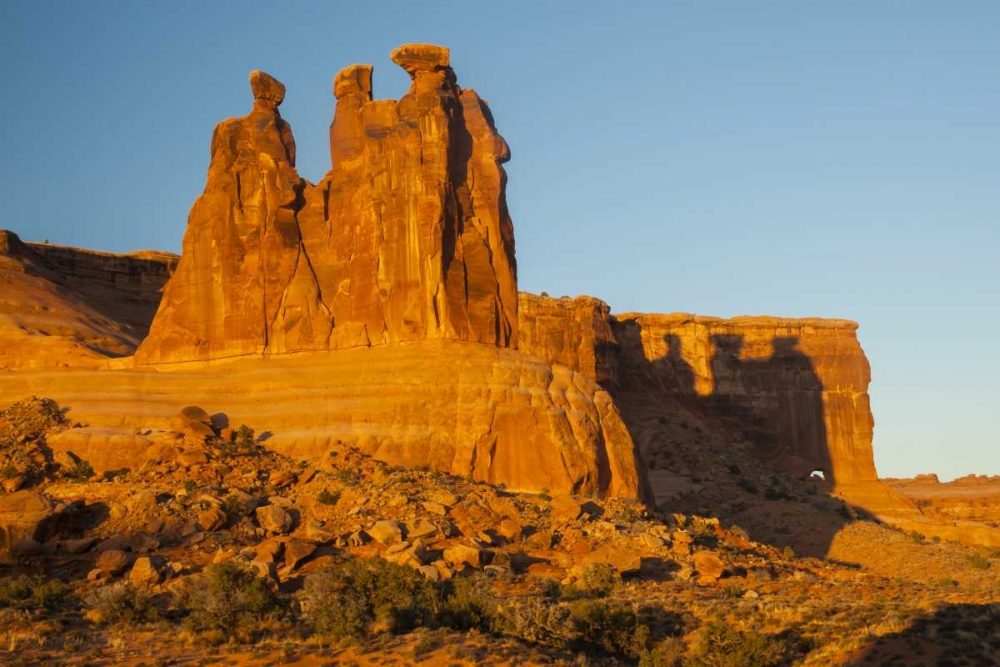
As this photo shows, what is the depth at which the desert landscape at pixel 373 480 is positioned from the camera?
3378cm

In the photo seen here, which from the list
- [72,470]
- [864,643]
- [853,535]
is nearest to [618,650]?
[864,643]

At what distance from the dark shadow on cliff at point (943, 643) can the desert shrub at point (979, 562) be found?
25.6 m

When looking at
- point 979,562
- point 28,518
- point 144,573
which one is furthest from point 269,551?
point 979,562

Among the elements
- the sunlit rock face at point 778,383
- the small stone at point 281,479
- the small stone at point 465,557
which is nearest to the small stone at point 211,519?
the small stone at point 281,479

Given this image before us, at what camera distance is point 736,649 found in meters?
32.8

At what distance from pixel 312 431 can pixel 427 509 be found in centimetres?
730

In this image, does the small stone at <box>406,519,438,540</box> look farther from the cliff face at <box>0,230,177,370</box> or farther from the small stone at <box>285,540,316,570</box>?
the cliff face at <box>0,230,177,370</box>

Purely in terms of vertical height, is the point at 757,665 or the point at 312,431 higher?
the point at 312,431

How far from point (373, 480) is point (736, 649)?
639 inches

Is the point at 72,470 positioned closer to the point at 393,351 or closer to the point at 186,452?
the point at 186,452

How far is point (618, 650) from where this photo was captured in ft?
113

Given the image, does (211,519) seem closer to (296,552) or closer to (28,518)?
(296,552)

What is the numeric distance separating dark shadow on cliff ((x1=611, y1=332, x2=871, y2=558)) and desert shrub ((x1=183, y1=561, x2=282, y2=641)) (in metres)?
37.6

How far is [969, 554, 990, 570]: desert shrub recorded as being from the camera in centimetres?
5965
